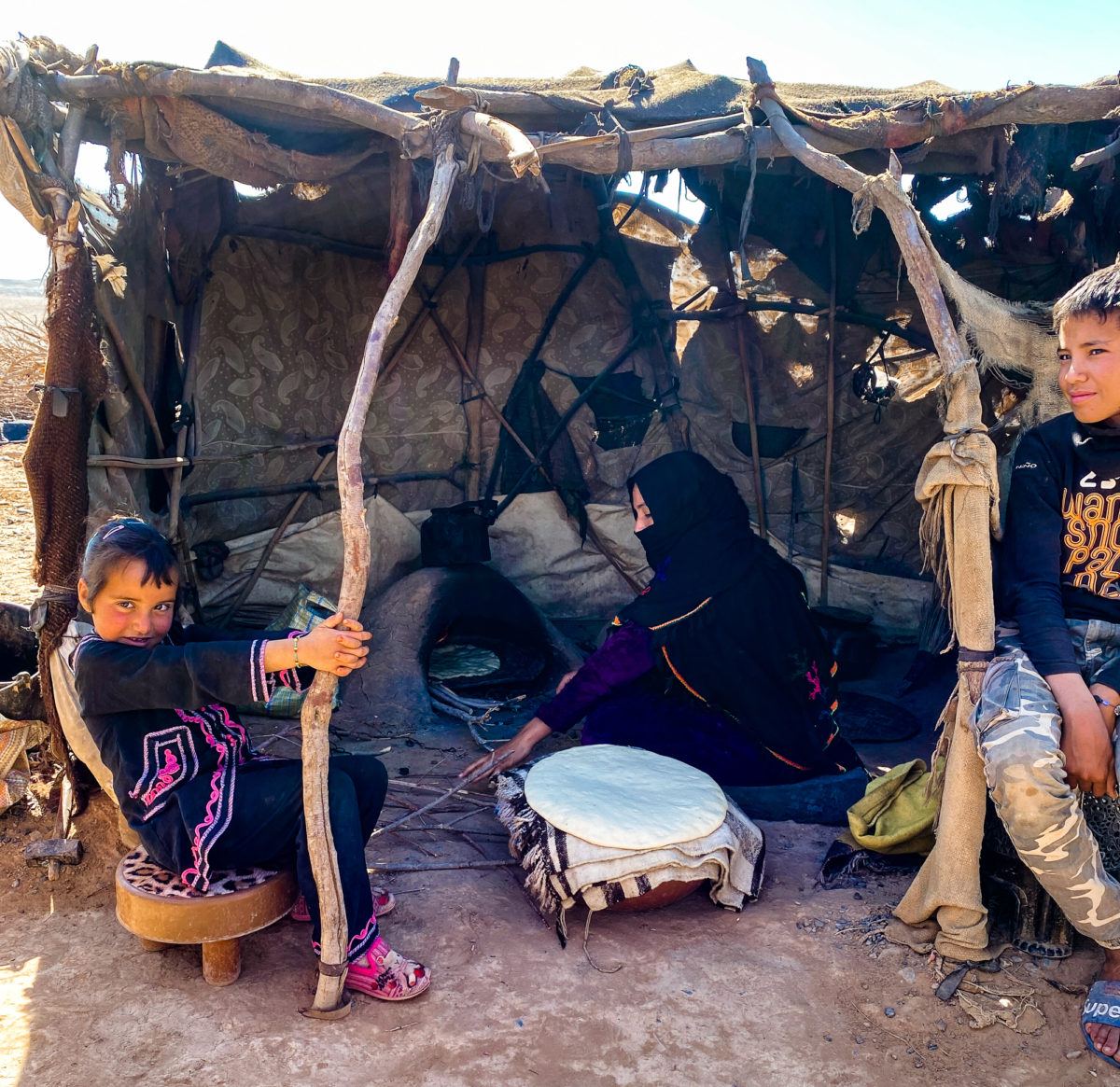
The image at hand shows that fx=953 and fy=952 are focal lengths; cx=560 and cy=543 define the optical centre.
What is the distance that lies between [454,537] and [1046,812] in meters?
3.88

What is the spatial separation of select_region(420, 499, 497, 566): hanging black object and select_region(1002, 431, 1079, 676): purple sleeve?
137 inches

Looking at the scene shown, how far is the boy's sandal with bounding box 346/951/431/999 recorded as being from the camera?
2438 mm

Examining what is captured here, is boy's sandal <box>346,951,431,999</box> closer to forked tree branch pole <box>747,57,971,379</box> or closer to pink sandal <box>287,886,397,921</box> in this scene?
pink sandal <box>287,886,397,921</box>

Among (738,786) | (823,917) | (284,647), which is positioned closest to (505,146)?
(284,647)

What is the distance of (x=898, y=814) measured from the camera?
312cm

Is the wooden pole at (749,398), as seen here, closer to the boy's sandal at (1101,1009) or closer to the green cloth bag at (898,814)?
the green cloth bag at (898,814)

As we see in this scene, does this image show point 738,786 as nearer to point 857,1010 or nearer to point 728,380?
point 857,1010

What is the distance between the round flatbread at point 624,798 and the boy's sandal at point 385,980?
60cm

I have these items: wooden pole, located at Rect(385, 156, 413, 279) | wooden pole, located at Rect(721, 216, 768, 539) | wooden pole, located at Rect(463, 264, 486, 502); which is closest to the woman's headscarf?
wooden pole, located at Rect(385, 156, 413, 279)

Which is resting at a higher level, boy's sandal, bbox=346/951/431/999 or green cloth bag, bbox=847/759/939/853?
green cloth bag, bbox=847/759/939/853

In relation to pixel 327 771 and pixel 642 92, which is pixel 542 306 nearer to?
pixel 642 92

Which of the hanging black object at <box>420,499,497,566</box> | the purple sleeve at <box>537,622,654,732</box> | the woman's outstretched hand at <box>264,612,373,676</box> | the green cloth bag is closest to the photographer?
the woman's outstretched hand at <box>264,612,373,676</box>

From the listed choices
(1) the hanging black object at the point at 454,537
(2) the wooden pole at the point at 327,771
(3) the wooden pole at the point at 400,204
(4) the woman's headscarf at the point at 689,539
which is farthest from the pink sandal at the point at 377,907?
(1) the hanging black object at the point at 454,537

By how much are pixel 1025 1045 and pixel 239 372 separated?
4.83 metres
